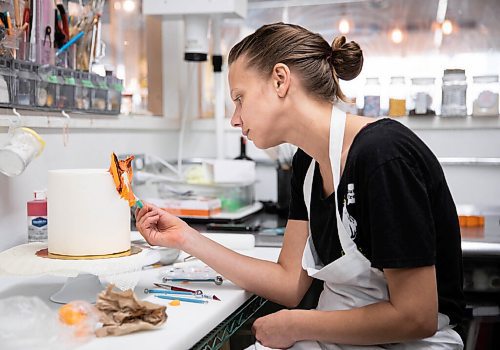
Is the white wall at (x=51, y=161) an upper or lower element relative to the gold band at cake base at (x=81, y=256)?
upper

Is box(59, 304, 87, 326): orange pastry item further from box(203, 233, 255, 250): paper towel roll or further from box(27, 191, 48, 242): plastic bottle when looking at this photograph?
box(203, 233, 255, 250): paper towel roll

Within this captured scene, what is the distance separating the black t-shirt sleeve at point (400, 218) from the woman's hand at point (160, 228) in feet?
1.50

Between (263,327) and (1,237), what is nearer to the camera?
(263,327)

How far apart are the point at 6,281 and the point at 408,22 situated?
5.86ft

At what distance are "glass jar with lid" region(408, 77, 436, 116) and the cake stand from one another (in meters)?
1.41

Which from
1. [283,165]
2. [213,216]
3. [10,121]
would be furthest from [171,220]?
[283,165]

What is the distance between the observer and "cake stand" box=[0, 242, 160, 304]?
3.65 ft

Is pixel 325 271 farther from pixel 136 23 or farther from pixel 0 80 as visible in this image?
pixel 136 23

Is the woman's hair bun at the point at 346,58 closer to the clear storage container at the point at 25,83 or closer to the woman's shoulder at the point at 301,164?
the woman's shoulder at the point at 301,164

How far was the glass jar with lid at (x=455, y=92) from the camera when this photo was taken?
92.0 inches

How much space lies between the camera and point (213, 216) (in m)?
2.05

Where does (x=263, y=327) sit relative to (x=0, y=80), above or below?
below

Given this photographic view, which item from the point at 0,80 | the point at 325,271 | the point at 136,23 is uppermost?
the point at 136,23

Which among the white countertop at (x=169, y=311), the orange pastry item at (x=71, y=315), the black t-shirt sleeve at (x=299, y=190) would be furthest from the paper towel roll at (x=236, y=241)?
the orange pastry item at (x=71, y=315)
